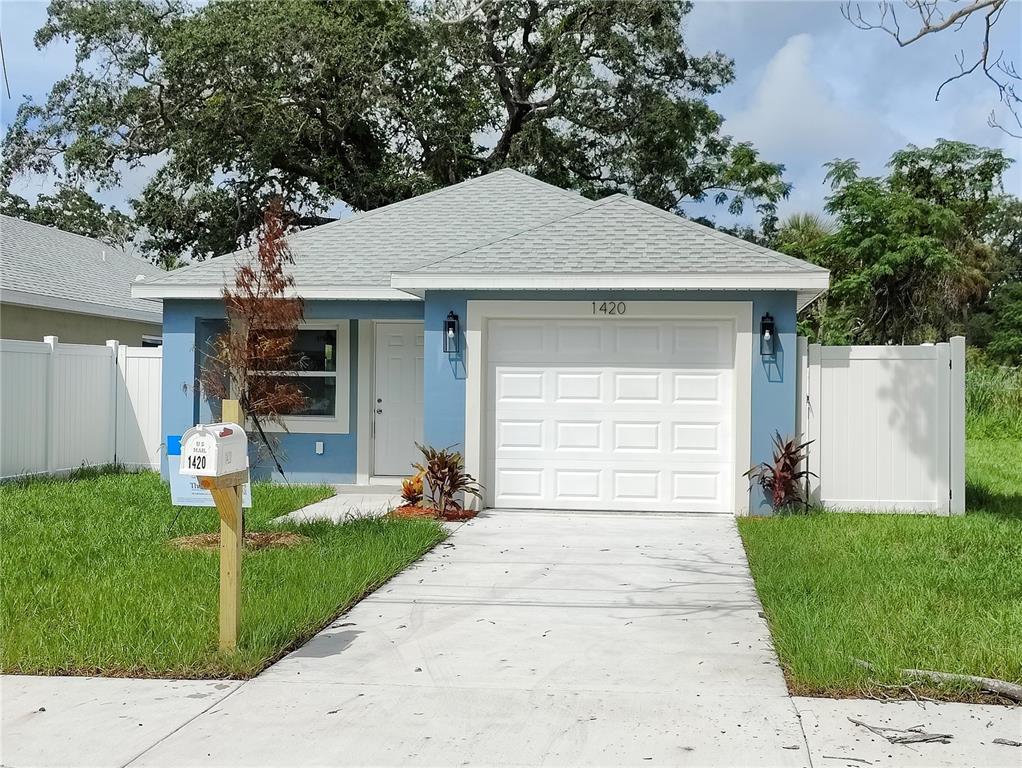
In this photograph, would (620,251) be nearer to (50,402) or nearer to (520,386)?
(520,386)

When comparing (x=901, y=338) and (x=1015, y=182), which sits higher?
(x=1015, y=182)

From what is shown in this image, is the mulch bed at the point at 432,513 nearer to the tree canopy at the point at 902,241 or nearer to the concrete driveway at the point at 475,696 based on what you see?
the concrete driveway at the point at 475,696

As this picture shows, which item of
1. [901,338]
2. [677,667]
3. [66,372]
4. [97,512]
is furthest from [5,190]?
[677,667]

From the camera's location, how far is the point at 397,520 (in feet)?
33.2

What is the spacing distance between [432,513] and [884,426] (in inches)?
207

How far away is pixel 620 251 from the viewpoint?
450 inches

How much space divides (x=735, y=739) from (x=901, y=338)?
26.9 metres

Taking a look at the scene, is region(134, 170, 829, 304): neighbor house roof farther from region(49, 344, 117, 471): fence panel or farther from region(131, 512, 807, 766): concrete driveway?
region(131, 512, 807, 766): concrete driveway

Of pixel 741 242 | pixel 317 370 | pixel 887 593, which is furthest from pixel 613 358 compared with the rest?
pixel 887 593

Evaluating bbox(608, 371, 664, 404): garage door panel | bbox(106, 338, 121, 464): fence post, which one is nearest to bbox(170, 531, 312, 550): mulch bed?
bbox(608, 371, 664, 404): garage door panel

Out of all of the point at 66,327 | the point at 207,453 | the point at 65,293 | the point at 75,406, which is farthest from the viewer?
the point at 66,327

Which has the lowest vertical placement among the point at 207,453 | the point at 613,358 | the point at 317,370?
the point at 207,453

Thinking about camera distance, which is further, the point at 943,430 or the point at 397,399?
the point at 397,399

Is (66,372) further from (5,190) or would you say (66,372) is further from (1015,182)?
(1015,182)
